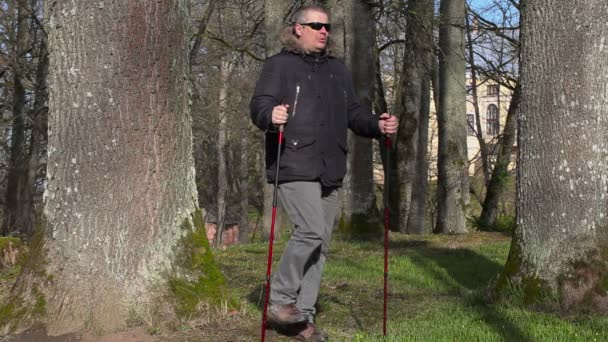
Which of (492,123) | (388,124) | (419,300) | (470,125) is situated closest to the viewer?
(388,124)

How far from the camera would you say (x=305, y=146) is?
4867mm

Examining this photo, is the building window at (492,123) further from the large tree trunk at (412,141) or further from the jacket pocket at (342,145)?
the jacket pocket at (342,145)

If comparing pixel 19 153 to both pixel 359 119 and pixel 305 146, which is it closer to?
pixel 359 119

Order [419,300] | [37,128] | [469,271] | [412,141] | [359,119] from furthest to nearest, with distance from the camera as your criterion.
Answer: [37,128] < [412,141] < [469,271] < [419,300] < [359,119]

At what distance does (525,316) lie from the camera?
5422mm

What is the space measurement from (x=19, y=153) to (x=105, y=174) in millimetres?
20279

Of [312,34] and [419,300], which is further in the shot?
[419,300]

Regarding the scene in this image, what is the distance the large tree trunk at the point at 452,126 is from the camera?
1658cm

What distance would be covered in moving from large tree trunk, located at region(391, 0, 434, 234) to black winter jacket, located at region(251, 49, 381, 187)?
11.8 metres

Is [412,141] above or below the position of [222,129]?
below

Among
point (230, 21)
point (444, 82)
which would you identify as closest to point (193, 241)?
point (444, 82)

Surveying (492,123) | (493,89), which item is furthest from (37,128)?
(492,123)

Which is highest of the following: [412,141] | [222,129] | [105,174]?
[222,129]

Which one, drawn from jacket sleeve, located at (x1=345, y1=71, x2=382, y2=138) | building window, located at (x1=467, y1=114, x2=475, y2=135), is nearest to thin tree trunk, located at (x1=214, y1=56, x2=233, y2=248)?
building window, located at (x1=467, y1=114, x2=475, y2=135)
